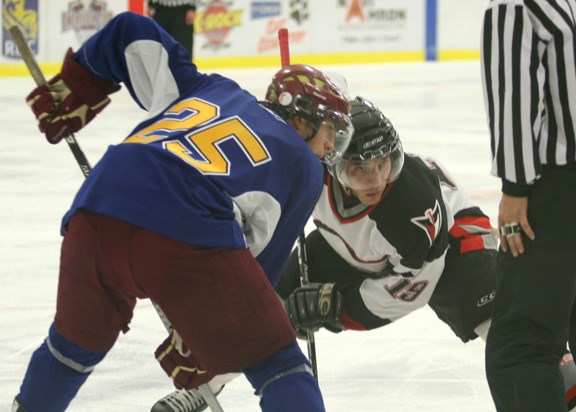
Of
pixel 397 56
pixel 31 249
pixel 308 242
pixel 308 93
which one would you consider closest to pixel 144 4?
pixel 397 56

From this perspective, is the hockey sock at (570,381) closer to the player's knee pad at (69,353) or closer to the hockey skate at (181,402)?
the hockey skate at (181,402)

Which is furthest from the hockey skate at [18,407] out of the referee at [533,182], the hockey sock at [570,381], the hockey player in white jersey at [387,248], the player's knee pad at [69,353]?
the hockey sock at [570,381]

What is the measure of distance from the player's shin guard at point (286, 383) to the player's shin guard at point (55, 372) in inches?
11.9

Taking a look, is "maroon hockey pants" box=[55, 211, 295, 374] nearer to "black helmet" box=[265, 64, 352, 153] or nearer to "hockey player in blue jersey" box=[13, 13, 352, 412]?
"hockey player in blue jersey" box=[13, 13, 352, 412]

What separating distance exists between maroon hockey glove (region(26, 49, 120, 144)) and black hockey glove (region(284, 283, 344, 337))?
1.85 ft

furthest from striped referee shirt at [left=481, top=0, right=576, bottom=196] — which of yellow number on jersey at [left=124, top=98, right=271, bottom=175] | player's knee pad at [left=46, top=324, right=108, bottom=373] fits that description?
player's knee pad at [left=46, top=324, right=108, bottom=373]

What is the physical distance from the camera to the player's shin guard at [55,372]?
1855 millimetres

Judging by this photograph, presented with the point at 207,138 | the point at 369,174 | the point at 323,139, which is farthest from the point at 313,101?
the point at 369,174

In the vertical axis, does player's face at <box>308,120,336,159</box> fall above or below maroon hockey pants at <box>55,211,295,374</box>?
above

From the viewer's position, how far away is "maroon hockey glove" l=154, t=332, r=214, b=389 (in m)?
1.95

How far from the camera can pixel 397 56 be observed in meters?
12.0

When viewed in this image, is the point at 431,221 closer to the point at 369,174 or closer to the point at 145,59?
the point at 369,174

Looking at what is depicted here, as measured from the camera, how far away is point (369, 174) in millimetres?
2254

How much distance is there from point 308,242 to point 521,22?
1.00m
